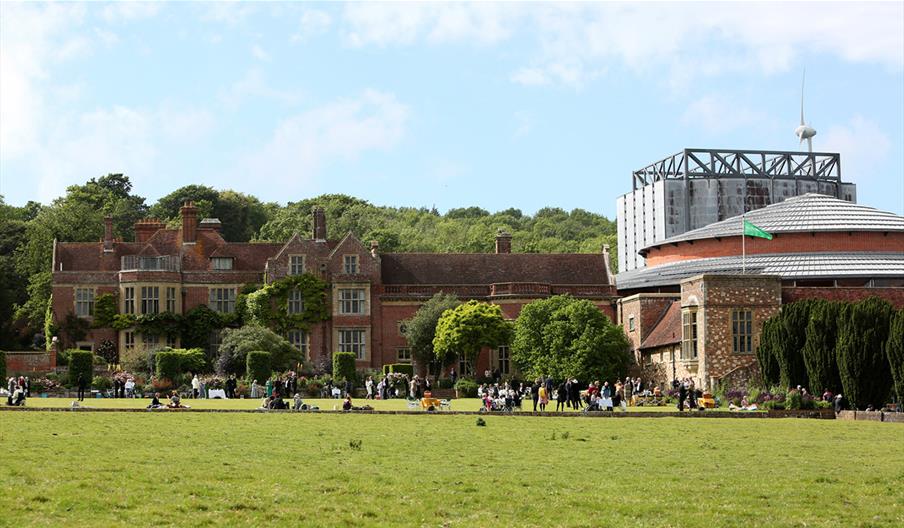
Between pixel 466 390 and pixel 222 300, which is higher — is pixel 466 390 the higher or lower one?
the lower one

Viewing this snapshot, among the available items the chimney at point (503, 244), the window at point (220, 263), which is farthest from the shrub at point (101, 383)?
the chimney at point (503, 244)

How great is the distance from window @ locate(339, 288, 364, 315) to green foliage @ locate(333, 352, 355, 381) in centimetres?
805

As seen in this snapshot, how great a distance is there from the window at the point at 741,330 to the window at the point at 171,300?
3257 cm

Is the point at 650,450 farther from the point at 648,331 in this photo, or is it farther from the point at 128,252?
the point at 128,252

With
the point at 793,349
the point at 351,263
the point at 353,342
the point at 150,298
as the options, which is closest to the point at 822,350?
the point at 793,349

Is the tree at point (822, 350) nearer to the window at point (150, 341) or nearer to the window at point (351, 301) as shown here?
the window at point (351, 301)

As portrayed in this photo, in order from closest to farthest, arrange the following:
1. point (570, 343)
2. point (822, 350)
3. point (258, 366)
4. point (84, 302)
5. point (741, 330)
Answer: point (822, 350) → point (741, 330) → point (258, 366) → point (570, 343) → point (84, 302)

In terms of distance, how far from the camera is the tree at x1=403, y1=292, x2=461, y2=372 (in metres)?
76.6

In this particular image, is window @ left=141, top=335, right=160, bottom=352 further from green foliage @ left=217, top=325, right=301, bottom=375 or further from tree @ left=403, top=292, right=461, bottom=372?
tree @ left=403, top=292, right=461, bottom=372

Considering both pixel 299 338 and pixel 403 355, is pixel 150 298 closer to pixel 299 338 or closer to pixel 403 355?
pixel 299 338

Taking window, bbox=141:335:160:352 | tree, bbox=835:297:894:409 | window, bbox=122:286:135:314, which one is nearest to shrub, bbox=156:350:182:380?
window, bbox=141:335:160:352

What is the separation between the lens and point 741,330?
61969mm

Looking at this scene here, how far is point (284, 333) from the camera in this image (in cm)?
7938

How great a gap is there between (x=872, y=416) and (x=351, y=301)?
38.2m
